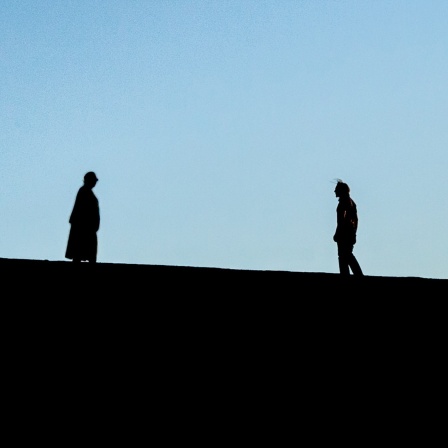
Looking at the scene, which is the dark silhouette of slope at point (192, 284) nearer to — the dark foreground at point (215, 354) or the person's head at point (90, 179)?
the dark foreground at point (215, 354)

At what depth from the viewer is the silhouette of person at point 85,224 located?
11250 mm

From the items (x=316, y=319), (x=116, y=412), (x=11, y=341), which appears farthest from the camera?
(x=316, y=319)

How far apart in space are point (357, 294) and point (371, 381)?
1.45m

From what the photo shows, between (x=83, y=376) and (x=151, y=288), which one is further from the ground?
(x=151, y=288)

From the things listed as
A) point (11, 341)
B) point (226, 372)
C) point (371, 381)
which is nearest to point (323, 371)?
point (371, 381)

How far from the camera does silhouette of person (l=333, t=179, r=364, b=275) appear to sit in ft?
Result: 40.6

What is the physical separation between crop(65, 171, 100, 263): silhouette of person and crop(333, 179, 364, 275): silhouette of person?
383 centimetres

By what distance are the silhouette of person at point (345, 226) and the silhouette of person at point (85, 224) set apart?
12.6 feet

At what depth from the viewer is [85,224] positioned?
1139cm

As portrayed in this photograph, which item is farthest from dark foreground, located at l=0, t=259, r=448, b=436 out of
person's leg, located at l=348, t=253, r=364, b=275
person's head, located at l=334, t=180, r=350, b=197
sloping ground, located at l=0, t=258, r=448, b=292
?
person's head, located at l=334, t=180, r=350, b=197

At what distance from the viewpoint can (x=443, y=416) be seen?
802 cm

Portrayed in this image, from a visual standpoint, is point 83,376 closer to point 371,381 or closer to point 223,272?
point 223,272

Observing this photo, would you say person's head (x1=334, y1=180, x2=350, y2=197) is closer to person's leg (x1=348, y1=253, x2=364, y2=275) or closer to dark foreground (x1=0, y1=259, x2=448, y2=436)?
person's leg (x1=348, y1=253, x2=364, y2=275)

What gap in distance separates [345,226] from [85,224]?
4.10 meters
